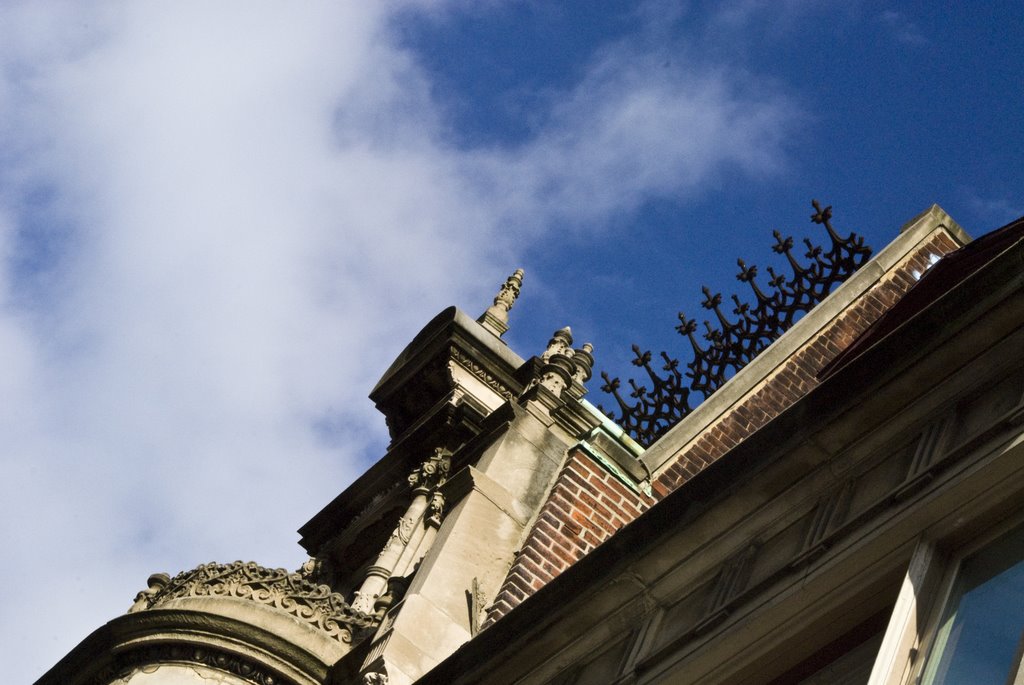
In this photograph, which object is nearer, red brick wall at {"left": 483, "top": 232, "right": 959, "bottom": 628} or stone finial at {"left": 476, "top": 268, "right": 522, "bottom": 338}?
red brick wall at {"left": 483, "top": 232, "right": 959, "bottom": 628}

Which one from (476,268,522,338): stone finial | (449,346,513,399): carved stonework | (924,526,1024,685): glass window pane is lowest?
(924,526,1024,685): glass window pane

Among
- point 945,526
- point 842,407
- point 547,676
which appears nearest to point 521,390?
point 547,676

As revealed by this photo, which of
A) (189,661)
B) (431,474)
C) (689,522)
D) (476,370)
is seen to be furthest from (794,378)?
(689,522)

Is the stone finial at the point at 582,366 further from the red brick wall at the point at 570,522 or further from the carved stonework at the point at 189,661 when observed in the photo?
the carved stonework at the point at 189,661

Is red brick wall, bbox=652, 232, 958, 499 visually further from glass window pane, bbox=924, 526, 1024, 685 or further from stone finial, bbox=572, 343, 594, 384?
glass window pane, bbox=924, 526, 1024, 685

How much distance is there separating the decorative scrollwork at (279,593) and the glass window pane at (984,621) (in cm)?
780

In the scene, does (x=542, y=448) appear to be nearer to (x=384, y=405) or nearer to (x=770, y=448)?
(x=384, y=405)

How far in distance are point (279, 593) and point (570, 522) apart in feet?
8.11

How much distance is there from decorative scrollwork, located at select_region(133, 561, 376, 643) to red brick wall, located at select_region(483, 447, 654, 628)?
4.64 feet

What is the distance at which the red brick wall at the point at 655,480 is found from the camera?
46.1 feet

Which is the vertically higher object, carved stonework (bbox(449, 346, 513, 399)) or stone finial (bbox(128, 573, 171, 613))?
carved stonework (bbox(449, 346, 513, 399))

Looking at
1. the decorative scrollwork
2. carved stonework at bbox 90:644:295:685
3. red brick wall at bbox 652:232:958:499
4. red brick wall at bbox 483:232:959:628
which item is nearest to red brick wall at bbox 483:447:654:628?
red brick wall at bbox 483:232:959:628

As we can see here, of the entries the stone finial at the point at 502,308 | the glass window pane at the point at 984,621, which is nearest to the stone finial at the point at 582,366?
the stone finial at the point at 502,308

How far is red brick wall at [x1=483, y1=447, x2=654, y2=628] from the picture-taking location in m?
13.8
